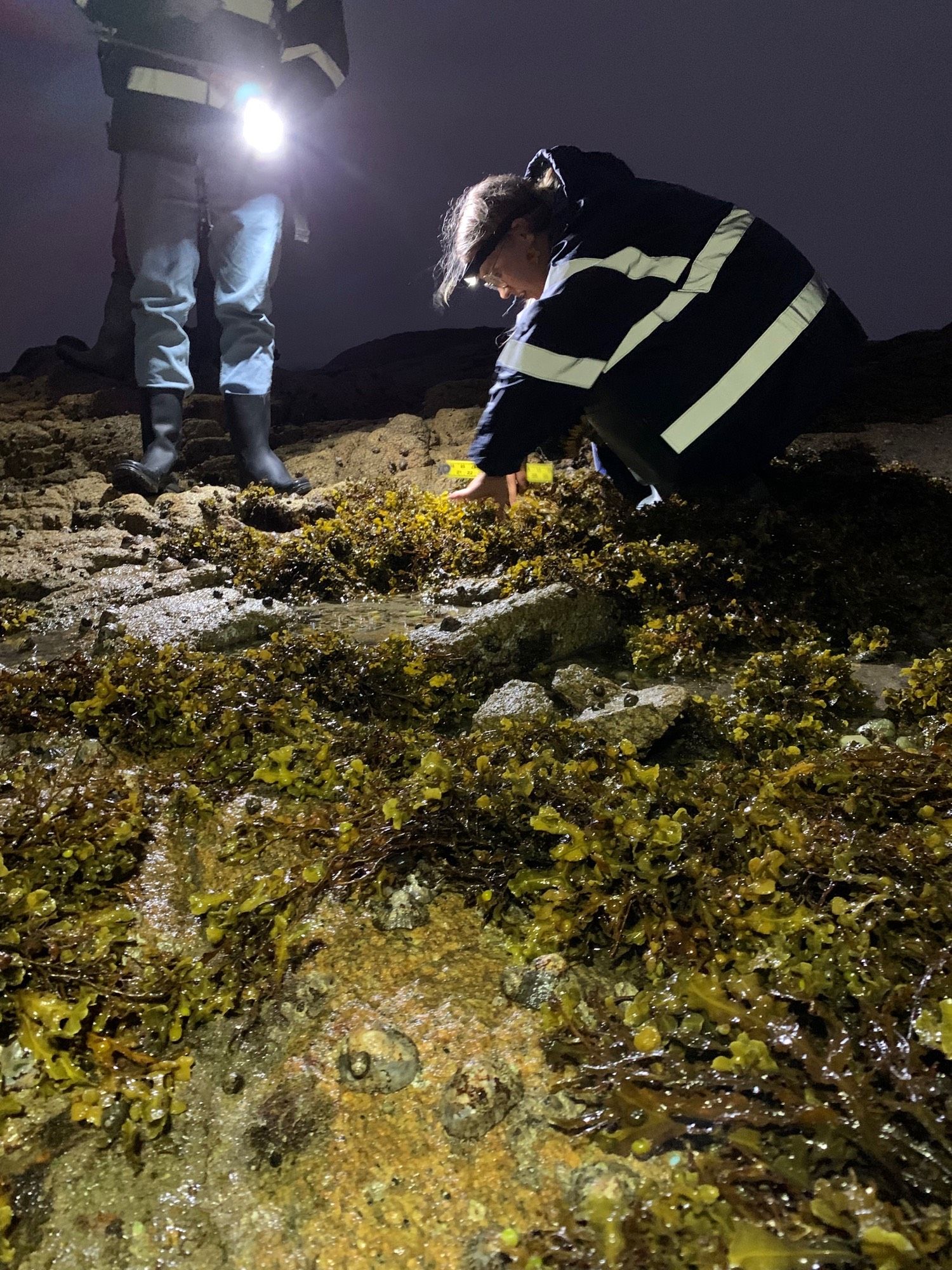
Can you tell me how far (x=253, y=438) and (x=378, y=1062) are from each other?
5.72 meters

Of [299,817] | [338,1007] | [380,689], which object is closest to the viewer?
[338,1007]

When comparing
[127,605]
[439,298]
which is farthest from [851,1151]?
[439,298]

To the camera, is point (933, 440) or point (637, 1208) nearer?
point (637, 1208)

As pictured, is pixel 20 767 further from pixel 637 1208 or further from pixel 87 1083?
pixel 637 1208

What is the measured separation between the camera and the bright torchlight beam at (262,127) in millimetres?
5980

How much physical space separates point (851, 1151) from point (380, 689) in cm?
196

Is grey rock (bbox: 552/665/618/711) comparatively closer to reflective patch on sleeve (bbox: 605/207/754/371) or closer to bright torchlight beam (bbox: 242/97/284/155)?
reflective patch on sleeve (bbox: 605/207/754/371)

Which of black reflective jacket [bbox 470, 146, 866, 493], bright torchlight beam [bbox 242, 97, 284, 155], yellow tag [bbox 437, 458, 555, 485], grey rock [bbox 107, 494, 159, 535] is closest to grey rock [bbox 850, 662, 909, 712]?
black reflective jacket [bbox 470, 146, 866, 493]

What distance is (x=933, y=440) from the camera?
5.89 meters

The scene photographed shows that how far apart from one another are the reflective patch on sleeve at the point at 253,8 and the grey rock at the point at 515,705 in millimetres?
6103

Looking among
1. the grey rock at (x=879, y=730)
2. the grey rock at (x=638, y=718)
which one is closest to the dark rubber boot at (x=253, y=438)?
the grey rock at (x=638, y=718)

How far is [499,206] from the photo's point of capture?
3660 mm

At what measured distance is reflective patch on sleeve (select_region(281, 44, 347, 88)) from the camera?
5945mm

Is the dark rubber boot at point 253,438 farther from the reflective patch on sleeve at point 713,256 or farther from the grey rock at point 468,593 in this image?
the reflective patch on sleeve at point 713,256
